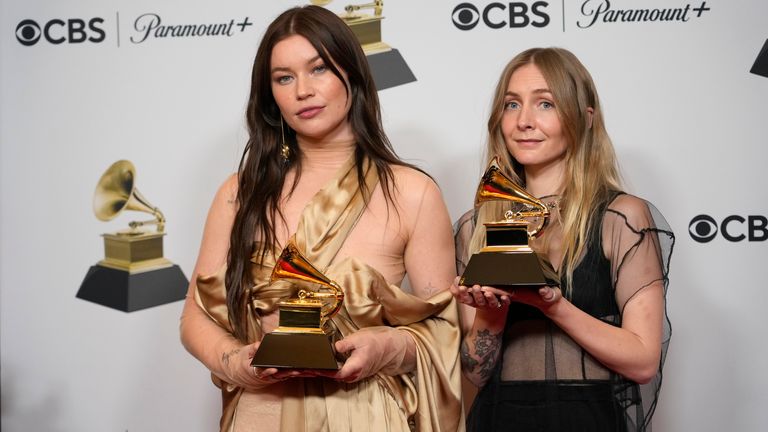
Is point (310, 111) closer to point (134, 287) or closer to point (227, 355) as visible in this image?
point (227, 355)

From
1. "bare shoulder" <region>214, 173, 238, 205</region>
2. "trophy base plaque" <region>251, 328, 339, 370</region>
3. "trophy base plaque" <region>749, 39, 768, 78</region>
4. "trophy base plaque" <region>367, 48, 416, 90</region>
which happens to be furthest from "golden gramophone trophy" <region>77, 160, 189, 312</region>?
"trophy base plaque" <region>749, 39, 768, 78</region>

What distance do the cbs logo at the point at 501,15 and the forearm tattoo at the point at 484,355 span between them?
4.45ft

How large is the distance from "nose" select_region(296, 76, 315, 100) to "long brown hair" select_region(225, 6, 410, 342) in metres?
0.07

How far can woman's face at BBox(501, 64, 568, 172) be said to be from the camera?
2.22 m

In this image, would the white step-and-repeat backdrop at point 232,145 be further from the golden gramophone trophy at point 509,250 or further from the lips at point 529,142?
the golden gramophone trophy at point 509,250

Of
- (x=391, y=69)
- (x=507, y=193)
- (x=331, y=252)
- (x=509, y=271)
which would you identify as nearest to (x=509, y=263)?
(x=509, y=271)

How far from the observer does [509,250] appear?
197 cm

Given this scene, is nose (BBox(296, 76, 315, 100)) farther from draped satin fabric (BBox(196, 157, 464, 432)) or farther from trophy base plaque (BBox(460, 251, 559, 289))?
trophy base plaque (BBox(460, 251, 559, 289))

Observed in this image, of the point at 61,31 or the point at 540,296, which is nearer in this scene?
the point at 540,296

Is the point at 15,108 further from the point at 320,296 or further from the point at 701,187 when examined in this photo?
the point at 701,187

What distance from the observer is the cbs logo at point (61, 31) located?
133 inches

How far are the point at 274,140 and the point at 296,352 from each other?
661 millimetres

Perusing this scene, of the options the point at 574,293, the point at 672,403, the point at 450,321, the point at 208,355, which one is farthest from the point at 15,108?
the point at 672,403

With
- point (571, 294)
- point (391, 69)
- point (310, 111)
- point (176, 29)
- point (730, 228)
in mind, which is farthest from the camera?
point (176, 29)
